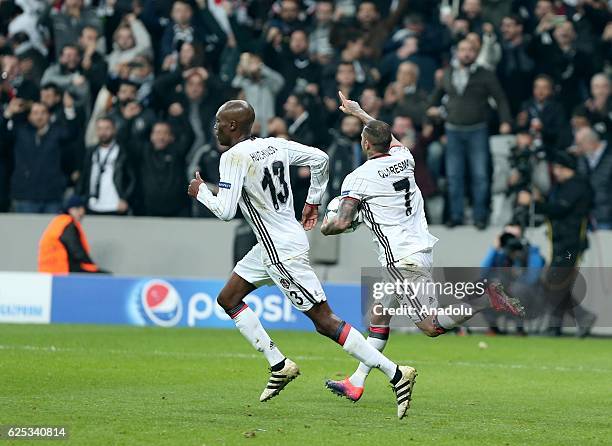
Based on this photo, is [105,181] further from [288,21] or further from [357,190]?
[357,190]

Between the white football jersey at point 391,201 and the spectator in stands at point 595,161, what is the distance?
818cm

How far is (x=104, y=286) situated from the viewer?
19078 millimetres

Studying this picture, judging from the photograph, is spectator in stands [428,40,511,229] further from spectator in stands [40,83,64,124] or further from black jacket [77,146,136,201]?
spectator in stands [40,83,64,124]

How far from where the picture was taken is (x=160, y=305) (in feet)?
62.0

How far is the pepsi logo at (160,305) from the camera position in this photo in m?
18.9

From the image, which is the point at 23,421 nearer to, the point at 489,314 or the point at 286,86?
the point at 489,314

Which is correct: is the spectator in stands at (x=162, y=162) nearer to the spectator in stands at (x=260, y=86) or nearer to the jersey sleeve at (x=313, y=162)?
the spectator in stands at (x=260, y=86)

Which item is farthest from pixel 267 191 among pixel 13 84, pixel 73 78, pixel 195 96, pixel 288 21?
pixel 13 84

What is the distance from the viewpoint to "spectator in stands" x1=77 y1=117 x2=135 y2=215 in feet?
65.8

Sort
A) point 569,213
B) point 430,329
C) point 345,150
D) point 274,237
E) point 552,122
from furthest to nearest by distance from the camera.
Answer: point 345,150
point 552,122
point 569,213
point 430,329
point 274,237

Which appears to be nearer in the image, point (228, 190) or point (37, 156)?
point (228, 190)

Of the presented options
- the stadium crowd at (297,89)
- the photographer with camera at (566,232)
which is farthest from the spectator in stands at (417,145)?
the photographer with camera at (566,232)

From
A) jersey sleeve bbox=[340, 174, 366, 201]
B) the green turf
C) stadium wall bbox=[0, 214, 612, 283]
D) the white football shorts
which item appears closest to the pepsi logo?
the green turf

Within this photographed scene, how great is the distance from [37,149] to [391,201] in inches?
417
